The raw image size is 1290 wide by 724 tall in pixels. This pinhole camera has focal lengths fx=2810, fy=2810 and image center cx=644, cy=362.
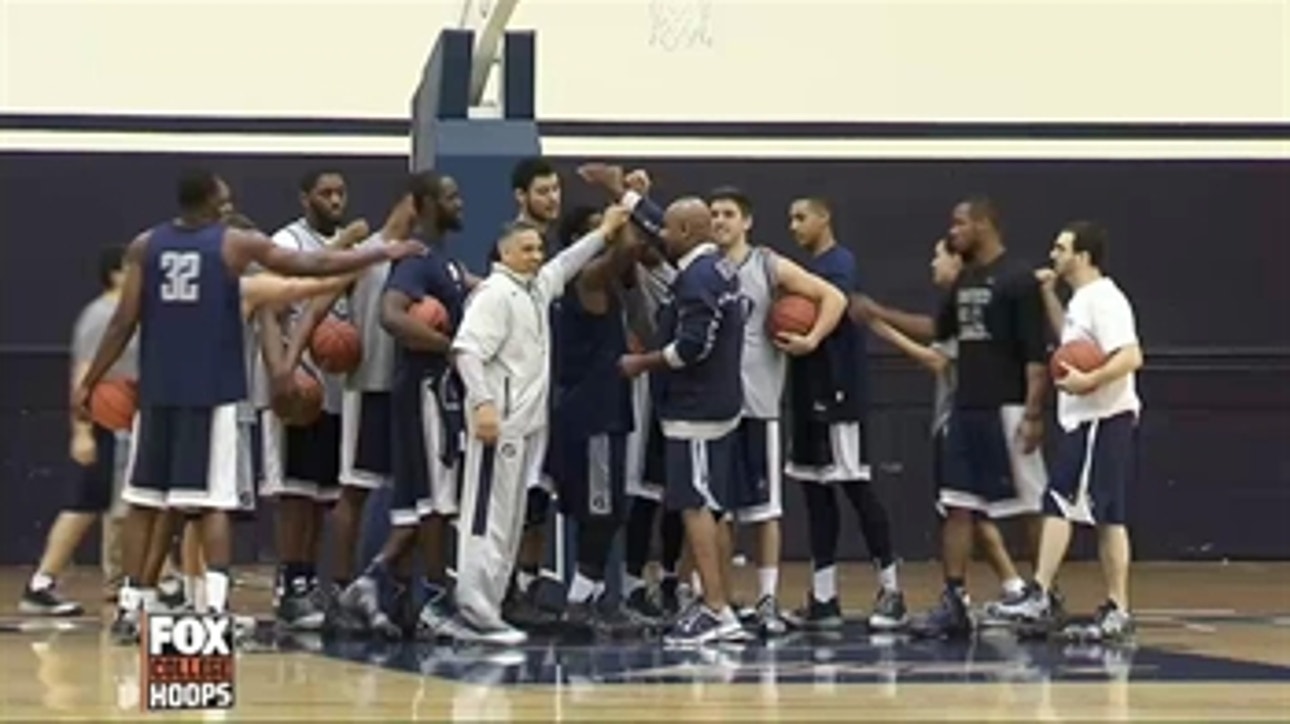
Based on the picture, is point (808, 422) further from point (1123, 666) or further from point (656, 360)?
point (1123, 666)

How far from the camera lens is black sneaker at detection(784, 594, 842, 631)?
1234 centimetres

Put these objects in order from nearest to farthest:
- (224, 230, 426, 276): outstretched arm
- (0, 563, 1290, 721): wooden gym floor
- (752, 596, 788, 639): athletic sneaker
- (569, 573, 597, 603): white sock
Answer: (0, 563, 1290, 721): wooden gym floor < (224, 230, 426, 276): outstretched arm < (752, 596, 788, 639): athletic sneaker < (569, 573, 597, 603): white sock

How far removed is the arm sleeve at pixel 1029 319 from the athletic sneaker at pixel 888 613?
3.95 feet

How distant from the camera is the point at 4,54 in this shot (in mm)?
17281

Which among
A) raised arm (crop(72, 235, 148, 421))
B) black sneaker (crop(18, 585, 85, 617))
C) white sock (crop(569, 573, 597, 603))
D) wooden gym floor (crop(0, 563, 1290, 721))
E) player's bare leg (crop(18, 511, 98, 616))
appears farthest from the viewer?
player's bare leg (crop(18, 511, 98, 616))

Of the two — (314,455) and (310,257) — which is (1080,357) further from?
(310,257)

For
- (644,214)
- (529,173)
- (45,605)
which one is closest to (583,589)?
(644,214)

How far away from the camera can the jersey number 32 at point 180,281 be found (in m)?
10.7

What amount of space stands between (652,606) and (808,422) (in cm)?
109

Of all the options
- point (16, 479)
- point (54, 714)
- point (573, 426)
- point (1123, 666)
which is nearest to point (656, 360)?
point (573, 426)

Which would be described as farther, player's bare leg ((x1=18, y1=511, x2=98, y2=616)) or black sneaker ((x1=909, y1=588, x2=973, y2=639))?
player's bare leg ((x1=18, y1=511, x2=98, y2=616))

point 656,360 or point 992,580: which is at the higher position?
point 656,360

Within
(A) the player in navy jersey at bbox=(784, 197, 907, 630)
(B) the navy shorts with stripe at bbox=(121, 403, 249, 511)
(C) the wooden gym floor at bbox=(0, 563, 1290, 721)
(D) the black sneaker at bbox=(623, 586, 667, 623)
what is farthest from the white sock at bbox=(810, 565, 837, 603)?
(B) the navy shorts with stripe at bbox=(121, 403, 249, 511)

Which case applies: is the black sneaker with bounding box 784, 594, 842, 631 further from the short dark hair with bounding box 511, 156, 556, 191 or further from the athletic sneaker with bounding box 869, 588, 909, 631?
the short dark hair with bounding box 511, 156, 556, 191
